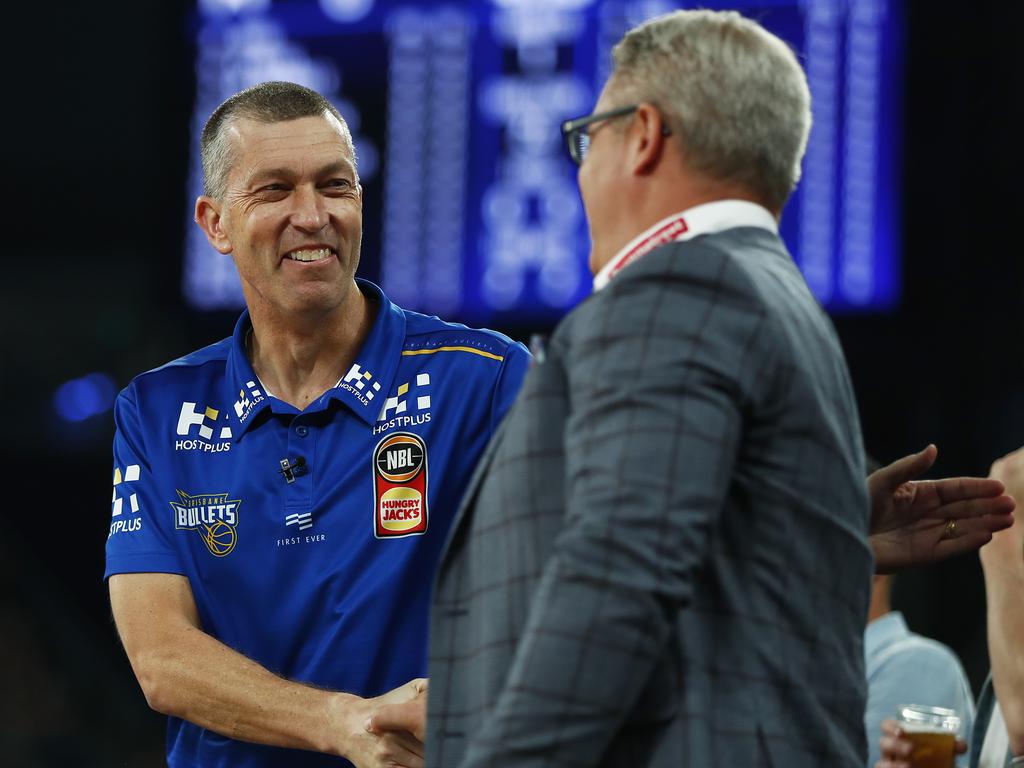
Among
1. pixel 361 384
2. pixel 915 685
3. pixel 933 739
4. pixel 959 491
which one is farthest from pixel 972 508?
pixel 915 685

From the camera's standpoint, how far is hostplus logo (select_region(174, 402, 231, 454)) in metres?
2.05

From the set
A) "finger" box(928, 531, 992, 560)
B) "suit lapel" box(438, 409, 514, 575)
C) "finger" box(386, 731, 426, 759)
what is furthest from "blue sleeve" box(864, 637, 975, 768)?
"suit lapel" box(438, 409, 514, 575)

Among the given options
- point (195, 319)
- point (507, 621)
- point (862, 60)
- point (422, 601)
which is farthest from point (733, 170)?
point (195, 319)

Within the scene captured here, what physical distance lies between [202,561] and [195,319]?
3126 mm

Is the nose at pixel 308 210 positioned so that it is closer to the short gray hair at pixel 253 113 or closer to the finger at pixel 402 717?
the short gray hair at pixel 253 113

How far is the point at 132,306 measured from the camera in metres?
6.79

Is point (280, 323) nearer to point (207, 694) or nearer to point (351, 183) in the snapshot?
point (351, 183)

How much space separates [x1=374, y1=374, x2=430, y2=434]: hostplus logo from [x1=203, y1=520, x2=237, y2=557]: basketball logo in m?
0.23

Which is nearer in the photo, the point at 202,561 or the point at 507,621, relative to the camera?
the point at 507,621

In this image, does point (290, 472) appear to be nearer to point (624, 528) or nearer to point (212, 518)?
point (212, 518)

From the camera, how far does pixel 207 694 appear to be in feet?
6.07

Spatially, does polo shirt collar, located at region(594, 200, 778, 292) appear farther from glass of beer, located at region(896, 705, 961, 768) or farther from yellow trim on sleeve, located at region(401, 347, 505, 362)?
glass of beer, located at region(896, 705, 961, 768)

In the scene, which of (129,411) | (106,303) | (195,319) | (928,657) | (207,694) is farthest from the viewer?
(106,303)

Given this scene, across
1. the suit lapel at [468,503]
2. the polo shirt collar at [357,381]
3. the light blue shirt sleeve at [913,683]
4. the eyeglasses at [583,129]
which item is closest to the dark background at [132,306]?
the light blue shirt sleeve at [913,683]
